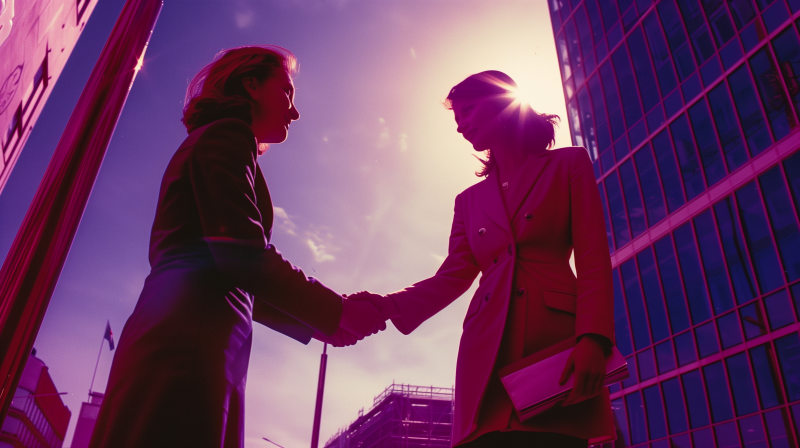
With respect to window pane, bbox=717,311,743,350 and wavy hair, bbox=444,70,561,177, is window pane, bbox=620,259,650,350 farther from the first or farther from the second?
wavy hair, bbox=444,70,561,177

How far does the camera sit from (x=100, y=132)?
268 centimetres

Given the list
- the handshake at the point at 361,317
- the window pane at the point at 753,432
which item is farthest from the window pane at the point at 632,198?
the handshake at the point at 361,317

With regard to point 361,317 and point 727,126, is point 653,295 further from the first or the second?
point 361,317

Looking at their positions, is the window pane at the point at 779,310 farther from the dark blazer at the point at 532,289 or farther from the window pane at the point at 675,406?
the dark blazer at the point at 532,289

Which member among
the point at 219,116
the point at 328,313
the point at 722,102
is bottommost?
the point at 328,313

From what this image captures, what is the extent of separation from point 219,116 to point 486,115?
122 cm

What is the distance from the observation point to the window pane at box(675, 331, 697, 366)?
1455cm

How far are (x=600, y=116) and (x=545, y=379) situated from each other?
21.3 m

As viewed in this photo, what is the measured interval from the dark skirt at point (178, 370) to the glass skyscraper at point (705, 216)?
1460cm

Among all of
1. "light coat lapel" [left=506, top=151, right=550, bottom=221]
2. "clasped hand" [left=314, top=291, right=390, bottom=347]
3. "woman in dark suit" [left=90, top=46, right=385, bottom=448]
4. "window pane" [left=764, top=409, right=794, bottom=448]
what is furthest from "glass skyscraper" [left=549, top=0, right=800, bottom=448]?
"woman in dark suit" [left=90, top=46, right=385, bottom=448]

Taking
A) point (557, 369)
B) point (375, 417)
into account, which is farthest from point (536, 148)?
point (375, 417)

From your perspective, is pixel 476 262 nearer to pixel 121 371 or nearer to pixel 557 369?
pixel 557 369

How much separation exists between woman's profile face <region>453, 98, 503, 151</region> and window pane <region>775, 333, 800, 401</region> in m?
13.6

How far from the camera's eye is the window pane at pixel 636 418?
15.9 meters
